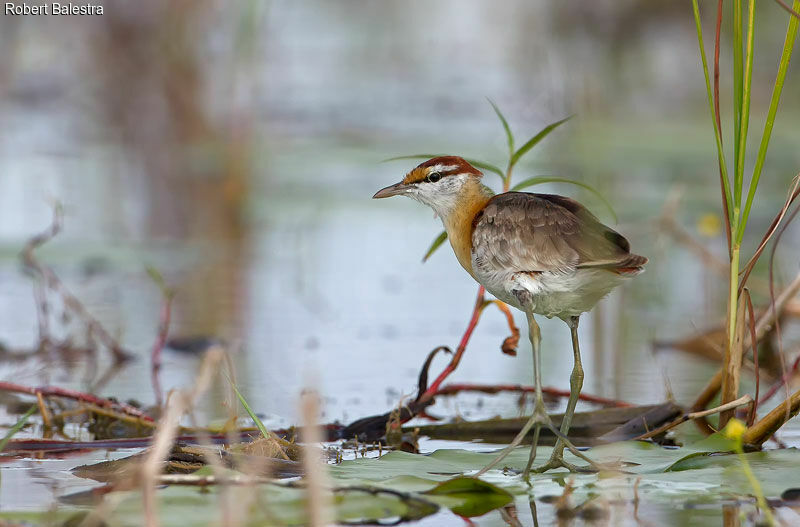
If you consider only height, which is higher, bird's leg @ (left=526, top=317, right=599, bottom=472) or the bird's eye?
the bird's eye

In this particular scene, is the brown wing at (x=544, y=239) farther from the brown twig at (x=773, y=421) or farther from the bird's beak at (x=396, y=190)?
the brown twig at (x=773, y=421)

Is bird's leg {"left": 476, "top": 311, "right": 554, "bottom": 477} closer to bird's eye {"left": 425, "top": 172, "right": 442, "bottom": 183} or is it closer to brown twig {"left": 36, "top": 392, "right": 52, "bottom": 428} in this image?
bird's eye {"left": 425, "top": 172, "right": 442, "bottom": 183}

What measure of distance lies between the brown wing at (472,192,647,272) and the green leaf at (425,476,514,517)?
31.5 inches

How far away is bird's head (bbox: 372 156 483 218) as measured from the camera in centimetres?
447

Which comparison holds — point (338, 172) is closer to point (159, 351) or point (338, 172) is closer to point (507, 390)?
point (159, 351)

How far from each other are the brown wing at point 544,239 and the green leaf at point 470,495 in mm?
799

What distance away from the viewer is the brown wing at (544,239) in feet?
12.9

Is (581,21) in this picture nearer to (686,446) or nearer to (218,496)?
(686,446)

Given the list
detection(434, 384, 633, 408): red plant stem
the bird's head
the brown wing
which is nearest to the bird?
the brown wing

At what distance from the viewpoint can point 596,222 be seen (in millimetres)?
4102

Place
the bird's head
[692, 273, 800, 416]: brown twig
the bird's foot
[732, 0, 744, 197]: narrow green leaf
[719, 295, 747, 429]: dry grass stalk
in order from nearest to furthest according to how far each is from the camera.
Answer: the bird's foot → [732, 0, 744, 197]: narrow green leaf → [719, 295, 747, 429]: dry grass stalk → the bird's head → [692, 273, 800, 416]: brown twig

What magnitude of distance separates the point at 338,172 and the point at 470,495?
1233 cm

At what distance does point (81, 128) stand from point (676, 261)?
1056 centimetres

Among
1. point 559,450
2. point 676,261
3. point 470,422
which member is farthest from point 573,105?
point 559,450
